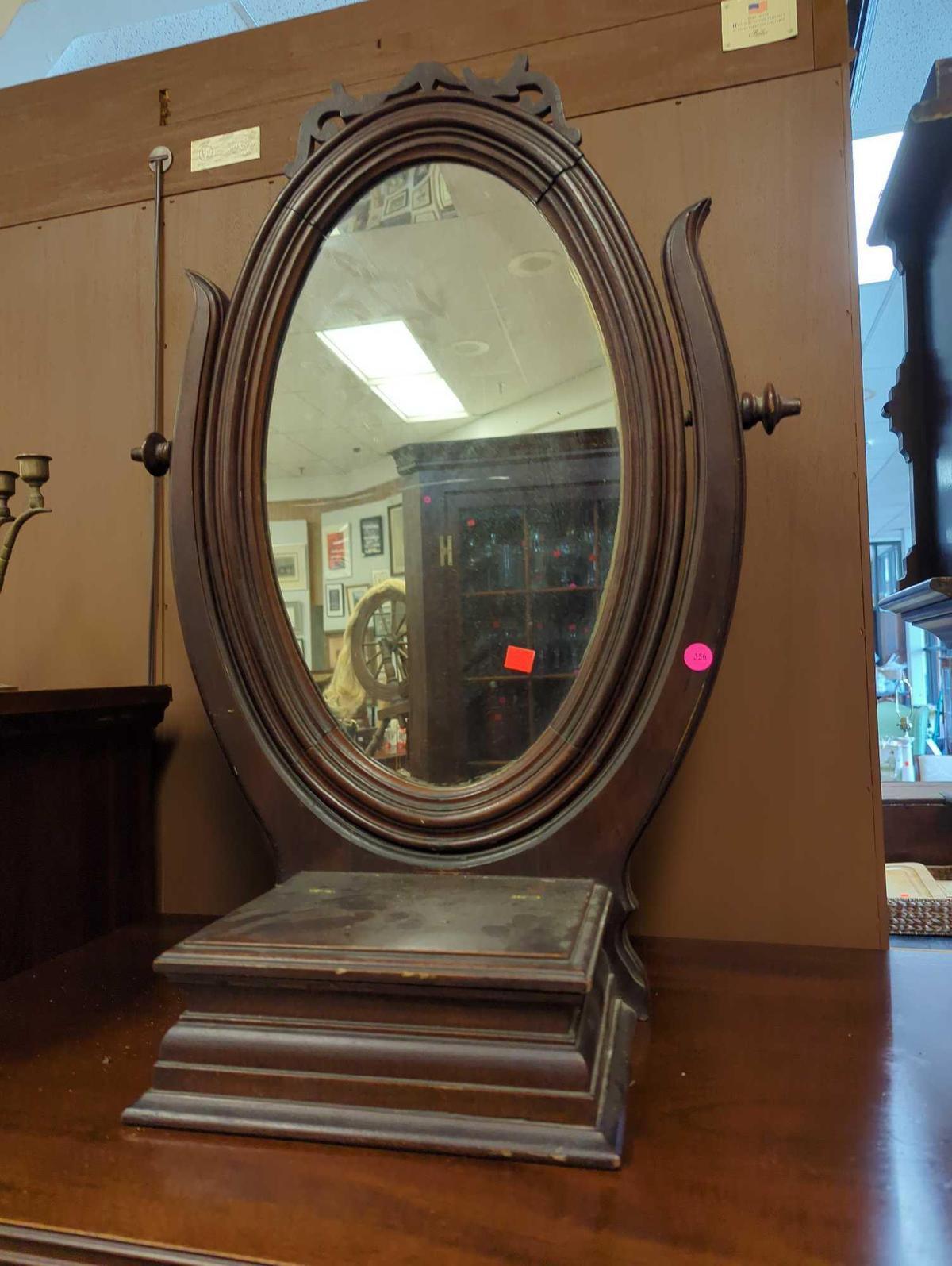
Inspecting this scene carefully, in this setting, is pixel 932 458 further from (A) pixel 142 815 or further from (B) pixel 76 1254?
(B) pixel 76 1254

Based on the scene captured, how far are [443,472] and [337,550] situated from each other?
0.11 m

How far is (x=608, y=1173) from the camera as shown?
453mm

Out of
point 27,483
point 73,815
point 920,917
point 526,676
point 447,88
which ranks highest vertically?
point 447,88

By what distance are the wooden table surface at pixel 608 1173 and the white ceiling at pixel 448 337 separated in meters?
0.45

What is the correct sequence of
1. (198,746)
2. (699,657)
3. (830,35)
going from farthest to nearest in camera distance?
(198,746) → (830,35) → (699,657)

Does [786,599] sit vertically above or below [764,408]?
below

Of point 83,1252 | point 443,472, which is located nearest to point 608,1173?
point 83,1252

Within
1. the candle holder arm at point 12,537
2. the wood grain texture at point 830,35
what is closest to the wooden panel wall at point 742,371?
the wood grain texture at point 830,35

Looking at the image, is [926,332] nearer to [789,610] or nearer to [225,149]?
[789,610]

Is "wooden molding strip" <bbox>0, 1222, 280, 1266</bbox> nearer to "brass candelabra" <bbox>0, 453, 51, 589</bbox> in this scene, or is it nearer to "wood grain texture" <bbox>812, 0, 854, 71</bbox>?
"brass candelabra" <bbox>0, 453, 51, 589</bbox>

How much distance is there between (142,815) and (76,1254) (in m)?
0.60

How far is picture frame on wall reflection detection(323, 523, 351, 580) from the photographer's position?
2.45 feet

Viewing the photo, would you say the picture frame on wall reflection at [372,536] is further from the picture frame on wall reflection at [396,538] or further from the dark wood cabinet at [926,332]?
the dark wood cabinet at [926,332]

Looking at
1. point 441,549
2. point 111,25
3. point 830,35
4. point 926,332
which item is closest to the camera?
point 441,549
